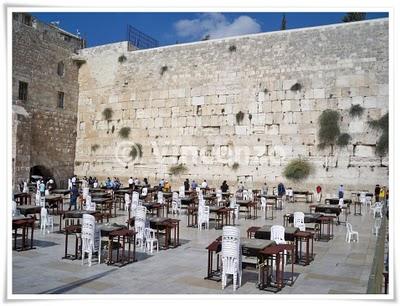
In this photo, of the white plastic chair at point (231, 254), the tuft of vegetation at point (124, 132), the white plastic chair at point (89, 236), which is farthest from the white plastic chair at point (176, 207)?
the tuft of vegetation at point (124, 132)

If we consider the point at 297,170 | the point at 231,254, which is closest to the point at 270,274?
the point at 231,254

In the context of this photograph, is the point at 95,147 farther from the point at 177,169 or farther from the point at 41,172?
the point at 177,169

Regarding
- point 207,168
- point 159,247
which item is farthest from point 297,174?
point 159,247

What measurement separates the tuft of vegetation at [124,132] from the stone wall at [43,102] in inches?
133

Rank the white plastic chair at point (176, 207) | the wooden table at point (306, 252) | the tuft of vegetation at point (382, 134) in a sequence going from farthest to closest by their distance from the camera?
Answer: the tuft of vegetation at point (382, 134), the white plastic chair at point (176, 207), the wooden table at point (306, 252)

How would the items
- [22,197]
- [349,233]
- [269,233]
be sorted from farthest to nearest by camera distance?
[22,197] < [349,233] < [269,233]

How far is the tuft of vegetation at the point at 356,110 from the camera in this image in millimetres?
17250

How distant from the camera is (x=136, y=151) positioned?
22375 mm

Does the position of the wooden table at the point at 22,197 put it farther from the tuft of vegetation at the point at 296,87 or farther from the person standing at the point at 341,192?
the tuft of vegetation at the point at 296,87

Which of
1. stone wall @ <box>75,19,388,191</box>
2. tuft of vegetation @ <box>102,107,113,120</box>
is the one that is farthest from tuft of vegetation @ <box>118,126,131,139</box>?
tuft of vegetation @ <box>102,107,113,120</box>

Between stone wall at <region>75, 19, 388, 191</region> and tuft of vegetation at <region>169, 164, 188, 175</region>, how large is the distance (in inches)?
10.3

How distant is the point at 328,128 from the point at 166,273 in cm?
1304

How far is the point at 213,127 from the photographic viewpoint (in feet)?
66.8
